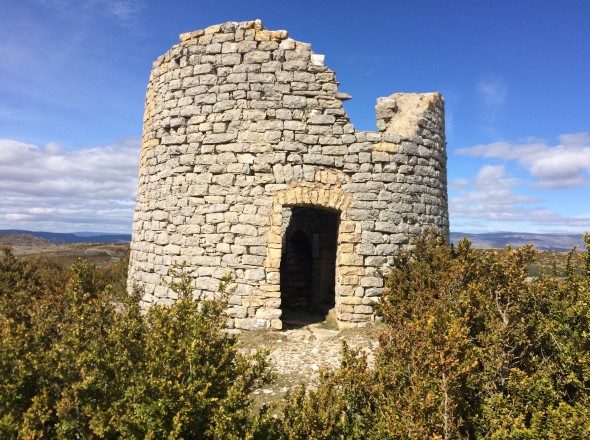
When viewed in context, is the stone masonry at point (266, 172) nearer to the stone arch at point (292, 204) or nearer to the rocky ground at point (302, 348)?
the stone arch at point (292, 204)

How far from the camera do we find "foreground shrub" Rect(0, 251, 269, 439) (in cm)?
282

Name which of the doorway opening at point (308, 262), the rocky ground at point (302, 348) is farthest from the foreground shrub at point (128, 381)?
the doorway opening at point (308, 262)

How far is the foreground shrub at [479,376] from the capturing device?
330 centimetres

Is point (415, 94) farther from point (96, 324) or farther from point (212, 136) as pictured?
point (96, 324)

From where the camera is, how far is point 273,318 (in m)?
6.92

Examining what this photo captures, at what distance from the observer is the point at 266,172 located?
A: 7102 millimetres

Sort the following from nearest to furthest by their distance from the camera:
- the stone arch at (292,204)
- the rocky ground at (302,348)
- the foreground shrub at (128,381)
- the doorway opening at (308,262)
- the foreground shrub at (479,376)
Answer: the foreground shrub at (128,381), the foreground shrub at (479,376), the rocky ground at (302,348), the stone arch at (292,204), the doorway opening at (308,262)

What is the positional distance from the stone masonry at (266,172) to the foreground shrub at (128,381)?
136 inches

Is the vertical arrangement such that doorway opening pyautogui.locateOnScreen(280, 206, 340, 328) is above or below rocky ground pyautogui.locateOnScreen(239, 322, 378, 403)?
above

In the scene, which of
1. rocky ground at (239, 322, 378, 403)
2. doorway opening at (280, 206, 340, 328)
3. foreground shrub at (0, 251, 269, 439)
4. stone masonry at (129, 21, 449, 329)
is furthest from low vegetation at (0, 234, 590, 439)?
doorway opening at (280, 206, 340, 328)

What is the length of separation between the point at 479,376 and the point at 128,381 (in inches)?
125

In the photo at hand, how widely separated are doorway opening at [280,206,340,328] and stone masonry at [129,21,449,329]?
2.10 m

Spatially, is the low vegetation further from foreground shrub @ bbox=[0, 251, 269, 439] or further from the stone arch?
the stone arch

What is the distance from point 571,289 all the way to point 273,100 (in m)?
5.30
